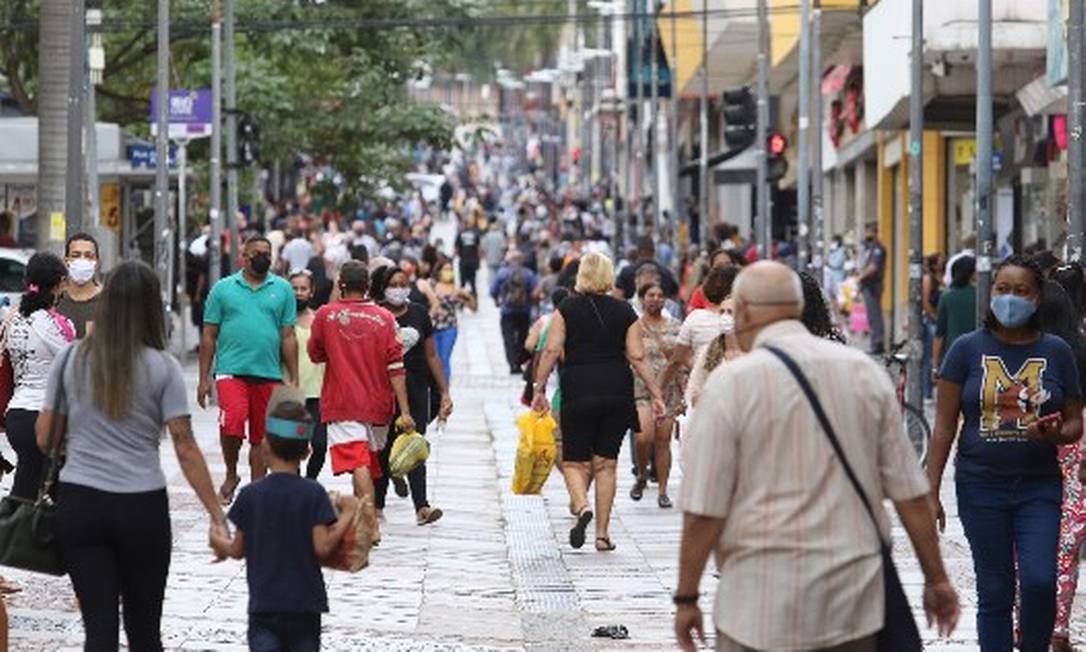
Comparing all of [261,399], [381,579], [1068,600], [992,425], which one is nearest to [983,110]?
[261,399]

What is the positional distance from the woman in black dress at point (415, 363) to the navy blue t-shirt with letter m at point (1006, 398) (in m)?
7.52

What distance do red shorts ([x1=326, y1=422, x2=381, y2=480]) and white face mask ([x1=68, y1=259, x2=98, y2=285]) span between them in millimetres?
2750

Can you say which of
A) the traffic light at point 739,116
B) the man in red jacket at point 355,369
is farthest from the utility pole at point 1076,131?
the traffic light at point 739,116

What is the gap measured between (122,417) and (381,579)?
6.00 meters

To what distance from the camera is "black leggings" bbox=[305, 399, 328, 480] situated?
728 inches

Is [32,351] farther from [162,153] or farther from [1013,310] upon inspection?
[162,153]

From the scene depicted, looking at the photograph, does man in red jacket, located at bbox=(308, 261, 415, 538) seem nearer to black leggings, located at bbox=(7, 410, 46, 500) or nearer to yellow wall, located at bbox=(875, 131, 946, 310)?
black leggings, located at bbox=(7, 410, 46, 500)

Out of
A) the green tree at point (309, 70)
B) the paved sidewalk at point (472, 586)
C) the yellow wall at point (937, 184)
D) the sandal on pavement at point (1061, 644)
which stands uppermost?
the green tree at point (309, 70)

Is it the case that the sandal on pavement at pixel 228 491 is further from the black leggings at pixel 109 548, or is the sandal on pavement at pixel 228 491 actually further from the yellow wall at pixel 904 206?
the yellow wall at pixel 904 206

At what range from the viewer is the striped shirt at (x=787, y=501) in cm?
778

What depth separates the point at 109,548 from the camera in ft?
32.2

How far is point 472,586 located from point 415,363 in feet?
11.9

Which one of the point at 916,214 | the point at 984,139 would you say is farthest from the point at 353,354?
the point at 916,214

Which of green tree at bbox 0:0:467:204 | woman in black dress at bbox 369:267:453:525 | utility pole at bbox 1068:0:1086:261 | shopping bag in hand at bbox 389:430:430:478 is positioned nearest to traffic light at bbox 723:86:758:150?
green tree at bbox 0:0:467:204
